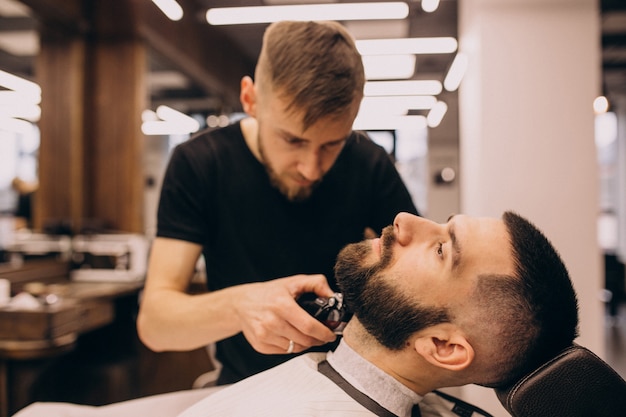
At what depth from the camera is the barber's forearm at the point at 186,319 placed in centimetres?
125

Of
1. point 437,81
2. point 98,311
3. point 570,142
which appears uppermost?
point 437,81

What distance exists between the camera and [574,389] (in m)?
0.92

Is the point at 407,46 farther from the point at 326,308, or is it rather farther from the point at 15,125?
the point at 15,125

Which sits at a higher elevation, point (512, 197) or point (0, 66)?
point (0, 66)

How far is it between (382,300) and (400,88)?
0.95 m

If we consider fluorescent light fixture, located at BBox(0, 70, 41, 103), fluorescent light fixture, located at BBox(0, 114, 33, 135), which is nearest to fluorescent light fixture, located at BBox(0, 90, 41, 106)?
fluorescent light fixture, located at BBox(0, 70, 41, 103)

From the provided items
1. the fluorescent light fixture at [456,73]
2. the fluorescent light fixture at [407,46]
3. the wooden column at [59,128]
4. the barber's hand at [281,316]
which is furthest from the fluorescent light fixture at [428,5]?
the wooden column at [59,128]

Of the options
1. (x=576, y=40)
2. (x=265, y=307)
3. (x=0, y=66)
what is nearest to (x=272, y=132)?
(x=265, y=307)

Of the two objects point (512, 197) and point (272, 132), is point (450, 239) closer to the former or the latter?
point (272, 132)

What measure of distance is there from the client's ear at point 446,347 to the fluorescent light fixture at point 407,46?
0.72 meters

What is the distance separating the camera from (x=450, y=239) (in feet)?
3.63

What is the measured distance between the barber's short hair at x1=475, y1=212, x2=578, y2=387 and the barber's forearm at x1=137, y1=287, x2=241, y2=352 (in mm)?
571

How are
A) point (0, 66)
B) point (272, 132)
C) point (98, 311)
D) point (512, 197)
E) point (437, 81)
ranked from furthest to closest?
point (0, 66), point (98, 311), point (437, 81), point (512, 197), point (272, 132)

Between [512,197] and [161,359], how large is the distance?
2954mm
